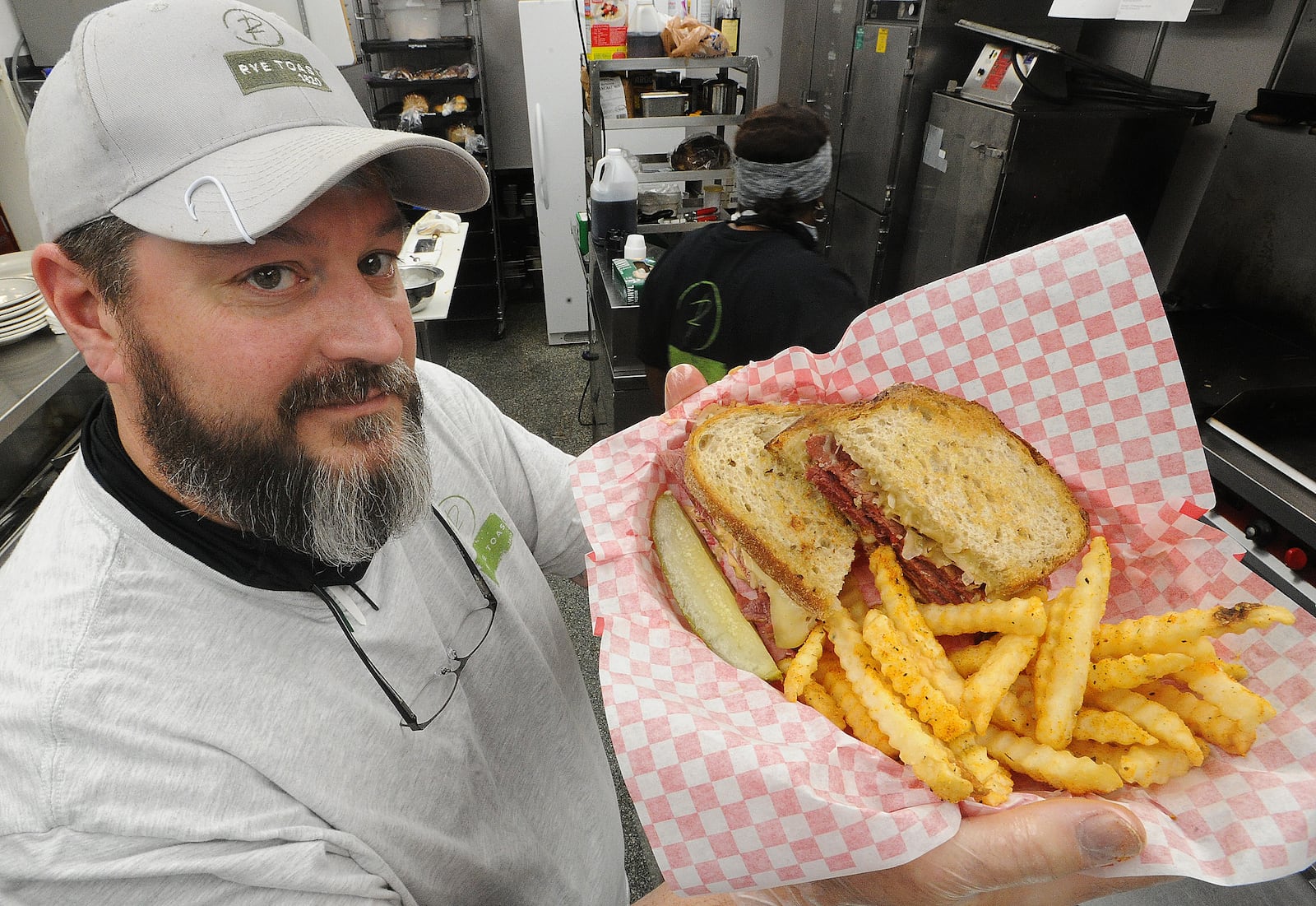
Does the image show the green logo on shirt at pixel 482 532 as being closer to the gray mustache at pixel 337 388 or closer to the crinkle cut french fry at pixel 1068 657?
the gray mustache at pixel 337 388

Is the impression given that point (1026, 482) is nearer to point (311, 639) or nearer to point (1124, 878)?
point (1124, 878)

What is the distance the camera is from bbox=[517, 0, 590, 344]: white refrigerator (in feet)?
17.1

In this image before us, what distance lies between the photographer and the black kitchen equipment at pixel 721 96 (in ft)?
14.6

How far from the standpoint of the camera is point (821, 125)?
275 centimetres

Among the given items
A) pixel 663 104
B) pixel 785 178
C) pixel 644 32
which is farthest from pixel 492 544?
pixel 644 32

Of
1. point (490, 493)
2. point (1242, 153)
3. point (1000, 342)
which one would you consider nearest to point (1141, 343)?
point (1000, 342)

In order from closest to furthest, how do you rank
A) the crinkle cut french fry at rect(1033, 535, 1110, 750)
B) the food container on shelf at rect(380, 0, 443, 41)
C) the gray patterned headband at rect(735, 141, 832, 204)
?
the crinkle cut french fry at rect(1033, 535, 1110, 750), the gray patterned headband at rect(735, 141, 832, 204), the food container on shelf at rect(380, 0, 443, 41)

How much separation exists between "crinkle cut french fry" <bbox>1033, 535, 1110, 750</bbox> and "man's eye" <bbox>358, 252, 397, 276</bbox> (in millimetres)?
1091

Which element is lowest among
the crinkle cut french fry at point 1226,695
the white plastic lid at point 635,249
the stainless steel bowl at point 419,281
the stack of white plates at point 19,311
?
the stainless steel bowl at point 419,281

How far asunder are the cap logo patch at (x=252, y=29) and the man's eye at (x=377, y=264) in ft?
0.98

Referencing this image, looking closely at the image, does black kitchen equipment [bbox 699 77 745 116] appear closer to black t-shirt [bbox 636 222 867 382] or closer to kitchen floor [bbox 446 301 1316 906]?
black t-shirt [bbox 636 222 867 382]

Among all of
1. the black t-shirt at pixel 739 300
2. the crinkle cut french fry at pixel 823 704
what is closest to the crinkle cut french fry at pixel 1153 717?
the crinkle cut french fry at pixel 823 704

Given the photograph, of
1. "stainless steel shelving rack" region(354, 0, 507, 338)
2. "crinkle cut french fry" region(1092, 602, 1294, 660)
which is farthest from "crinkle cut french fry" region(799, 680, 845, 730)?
"stainless steel shelving rack" region(354, 0, 507, 338)

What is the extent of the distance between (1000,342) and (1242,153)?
230 centimetres
